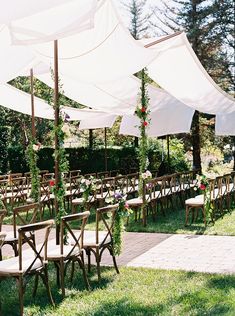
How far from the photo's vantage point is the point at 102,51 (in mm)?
8141

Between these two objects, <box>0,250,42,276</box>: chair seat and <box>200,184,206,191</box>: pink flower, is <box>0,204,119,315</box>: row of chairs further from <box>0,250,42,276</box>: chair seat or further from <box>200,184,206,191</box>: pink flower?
<box>200,184,206,191</box>: pink flower

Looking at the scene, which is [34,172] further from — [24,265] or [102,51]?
[24,265]

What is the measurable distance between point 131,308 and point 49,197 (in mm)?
7030

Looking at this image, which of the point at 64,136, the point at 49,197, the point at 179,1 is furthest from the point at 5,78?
the point at 179,1

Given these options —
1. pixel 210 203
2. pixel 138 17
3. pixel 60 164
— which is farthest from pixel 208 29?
pixel 60 164

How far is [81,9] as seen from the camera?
19.6 ft

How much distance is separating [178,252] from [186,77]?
4.15 meters

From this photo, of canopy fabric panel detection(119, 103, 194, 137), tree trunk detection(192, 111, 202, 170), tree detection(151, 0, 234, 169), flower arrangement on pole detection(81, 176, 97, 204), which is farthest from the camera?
tree detection(151, 0, 234, 169)

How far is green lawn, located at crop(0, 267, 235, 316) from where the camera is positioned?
5.46 metres

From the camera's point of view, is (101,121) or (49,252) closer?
(49,252)

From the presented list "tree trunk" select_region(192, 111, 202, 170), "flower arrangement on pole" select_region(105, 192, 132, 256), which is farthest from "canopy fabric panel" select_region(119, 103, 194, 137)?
"flower arrangement on pole" select_region(105, 192, 132, 256)

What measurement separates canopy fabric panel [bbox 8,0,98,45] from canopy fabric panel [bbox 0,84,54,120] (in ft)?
21.3

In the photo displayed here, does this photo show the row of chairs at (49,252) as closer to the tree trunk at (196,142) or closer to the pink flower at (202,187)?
the pink flower at (202,187)

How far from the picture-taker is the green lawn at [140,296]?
546 centimetres
